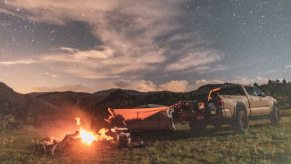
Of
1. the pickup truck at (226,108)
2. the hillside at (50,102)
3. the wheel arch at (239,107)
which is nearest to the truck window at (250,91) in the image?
the pickup truck at (226,108)

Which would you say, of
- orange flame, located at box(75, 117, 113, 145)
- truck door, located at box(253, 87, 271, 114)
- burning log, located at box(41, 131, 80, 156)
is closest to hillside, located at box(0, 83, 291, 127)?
orange flame, located at box(75, 117, 113, 145)

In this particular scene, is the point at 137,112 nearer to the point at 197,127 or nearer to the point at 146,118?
the point at 146,118

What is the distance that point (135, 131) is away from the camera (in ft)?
51.6

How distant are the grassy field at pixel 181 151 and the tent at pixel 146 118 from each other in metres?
0.93

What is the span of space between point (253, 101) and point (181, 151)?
709cm

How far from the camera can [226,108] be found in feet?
49.8

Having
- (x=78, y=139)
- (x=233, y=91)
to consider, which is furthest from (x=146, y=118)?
(x=233, y=91)

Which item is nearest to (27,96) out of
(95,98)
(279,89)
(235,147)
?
(95,98)

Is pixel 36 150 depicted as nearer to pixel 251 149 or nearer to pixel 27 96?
pixel 251 149

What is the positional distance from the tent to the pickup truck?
660mm

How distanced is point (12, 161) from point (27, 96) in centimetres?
2516

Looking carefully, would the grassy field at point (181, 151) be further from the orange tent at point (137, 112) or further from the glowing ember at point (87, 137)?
the orange tent at point (137, 112)

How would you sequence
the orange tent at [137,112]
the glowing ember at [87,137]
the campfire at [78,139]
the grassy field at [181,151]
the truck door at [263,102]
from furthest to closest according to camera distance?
the truck door at [263,102]
the orange tent at [137,112]
the glowing ember at [87,137]
the campfire at [78,139]
the grassy field at [181,151]

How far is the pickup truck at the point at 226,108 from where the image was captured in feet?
49.9
